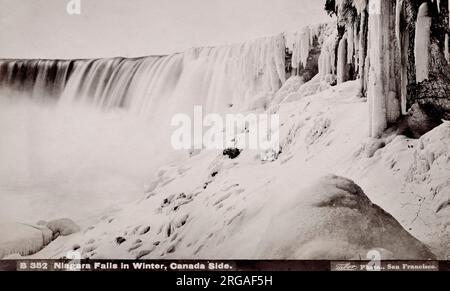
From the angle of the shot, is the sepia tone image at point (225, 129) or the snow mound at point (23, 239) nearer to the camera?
the sepia tone image at point (225, 129)

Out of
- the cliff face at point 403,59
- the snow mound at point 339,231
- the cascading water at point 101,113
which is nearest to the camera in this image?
the snow mound at point 339,231

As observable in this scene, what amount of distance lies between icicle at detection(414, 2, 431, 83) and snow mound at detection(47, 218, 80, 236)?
2258 millimetres

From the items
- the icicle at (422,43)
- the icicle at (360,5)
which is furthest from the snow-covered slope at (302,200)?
the icicle at (360,5)

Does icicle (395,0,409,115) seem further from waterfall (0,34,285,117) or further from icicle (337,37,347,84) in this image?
waterfall (0,34,285,117)

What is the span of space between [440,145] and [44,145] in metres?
2.38

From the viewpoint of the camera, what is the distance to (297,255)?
296 centimetres

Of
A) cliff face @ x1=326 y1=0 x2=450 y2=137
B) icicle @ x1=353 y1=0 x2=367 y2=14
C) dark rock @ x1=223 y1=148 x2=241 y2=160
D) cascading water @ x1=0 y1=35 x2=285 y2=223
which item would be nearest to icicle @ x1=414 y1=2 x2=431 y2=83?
cliff face @ x1=326 y1=0 x2=450 y2=137

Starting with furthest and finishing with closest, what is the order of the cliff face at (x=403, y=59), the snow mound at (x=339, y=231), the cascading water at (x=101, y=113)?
the cascading water at (x=101, y=113)
the cliff face at (x=403, y=59)
the snow mound at (x=339, y=231)

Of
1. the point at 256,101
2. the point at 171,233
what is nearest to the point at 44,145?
the point at 171,233

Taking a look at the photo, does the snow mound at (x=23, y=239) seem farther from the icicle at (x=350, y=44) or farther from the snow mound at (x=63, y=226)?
the icicle at (x=350, y=44)

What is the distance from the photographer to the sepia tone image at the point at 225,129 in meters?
2.99

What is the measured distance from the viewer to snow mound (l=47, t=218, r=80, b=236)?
3154mm

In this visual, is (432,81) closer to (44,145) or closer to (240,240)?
(240,240)

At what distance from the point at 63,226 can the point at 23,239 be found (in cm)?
24
